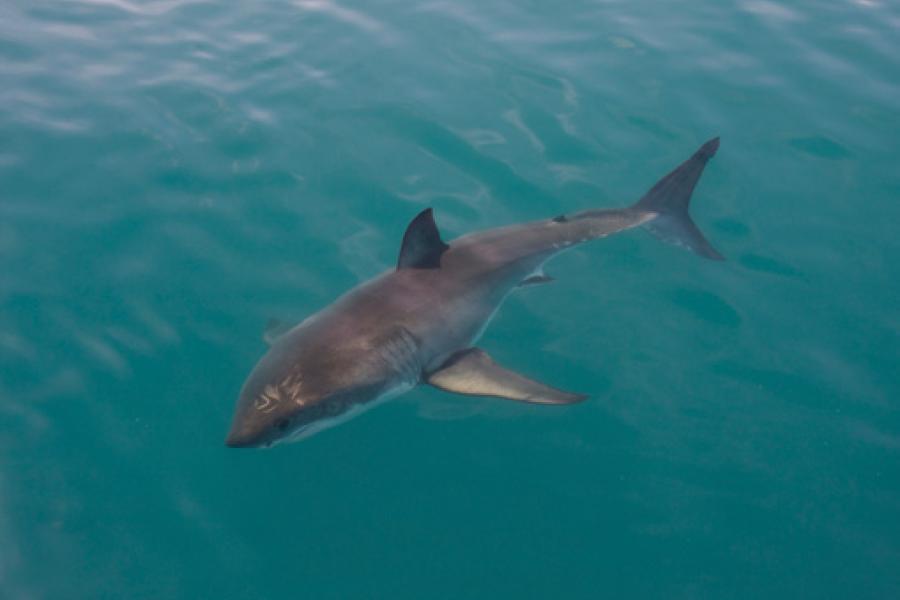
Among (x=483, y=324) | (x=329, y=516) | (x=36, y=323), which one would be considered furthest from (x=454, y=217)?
(x=36, y=323)

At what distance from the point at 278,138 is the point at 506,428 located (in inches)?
242

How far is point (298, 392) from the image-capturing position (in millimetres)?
5121

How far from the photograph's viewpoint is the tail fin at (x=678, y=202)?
8.24 m

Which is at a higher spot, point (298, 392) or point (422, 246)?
point (422, 246)

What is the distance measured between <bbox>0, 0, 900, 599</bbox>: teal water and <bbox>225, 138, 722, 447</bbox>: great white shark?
0.72m

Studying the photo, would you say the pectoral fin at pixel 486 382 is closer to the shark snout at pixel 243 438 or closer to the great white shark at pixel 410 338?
the great white shark at pixel 410 338

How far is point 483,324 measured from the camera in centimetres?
678

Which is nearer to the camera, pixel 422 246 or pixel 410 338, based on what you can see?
pixel 410 338

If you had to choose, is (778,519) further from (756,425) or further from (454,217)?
(454,217)

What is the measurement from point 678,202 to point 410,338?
4.46 m

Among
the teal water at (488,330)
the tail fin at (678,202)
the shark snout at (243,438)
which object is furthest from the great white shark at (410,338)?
the teal water at (488,330)

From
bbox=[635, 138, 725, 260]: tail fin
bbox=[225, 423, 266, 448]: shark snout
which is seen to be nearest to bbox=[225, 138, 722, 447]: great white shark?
bbox=[225, 423, 266, 448]: shark snout

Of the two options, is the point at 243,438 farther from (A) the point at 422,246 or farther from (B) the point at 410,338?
(A) the point at 422,246

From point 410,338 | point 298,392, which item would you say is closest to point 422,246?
point 410,338
